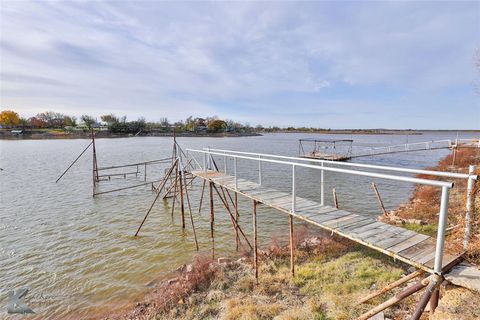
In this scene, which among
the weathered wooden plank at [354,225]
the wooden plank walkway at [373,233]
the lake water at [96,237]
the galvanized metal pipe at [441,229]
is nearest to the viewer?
the galvanized metal pipe at [441,229]

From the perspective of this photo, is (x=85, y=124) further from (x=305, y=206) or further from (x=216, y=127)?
(x=305, y=206)

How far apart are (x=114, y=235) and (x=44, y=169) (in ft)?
71.3

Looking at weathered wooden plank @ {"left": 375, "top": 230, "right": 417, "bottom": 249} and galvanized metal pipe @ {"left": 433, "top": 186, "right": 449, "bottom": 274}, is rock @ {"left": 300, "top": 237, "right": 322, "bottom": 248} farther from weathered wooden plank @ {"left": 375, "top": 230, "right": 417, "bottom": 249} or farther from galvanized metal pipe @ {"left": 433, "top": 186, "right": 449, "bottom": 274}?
galvanized metal pipe @ {"left": 433, "top": 186, "right": 449, "bottom": 274}

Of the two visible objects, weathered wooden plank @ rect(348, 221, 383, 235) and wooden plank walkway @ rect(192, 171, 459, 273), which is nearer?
wooden plank walkway @ rect(192, 171, 459, 273)

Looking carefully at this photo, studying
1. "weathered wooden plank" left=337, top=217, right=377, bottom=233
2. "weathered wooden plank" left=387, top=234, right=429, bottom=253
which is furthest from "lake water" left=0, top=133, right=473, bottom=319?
"weathered wooden plank" left=387, top=234, right=429, bottom=253

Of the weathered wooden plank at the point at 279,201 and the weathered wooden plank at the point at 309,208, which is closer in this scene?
the weathered wooden plank at the point at 309,208

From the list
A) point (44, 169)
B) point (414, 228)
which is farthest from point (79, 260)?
point (44, 169)

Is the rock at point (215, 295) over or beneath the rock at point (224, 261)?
over

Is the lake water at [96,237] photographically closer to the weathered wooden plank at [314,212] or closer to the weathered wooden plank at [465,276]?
the weathered wooden plank at [314,212]
